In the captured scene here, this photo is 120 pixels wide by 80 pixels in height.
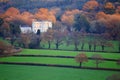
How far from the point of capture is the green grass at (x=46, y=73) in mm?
3623

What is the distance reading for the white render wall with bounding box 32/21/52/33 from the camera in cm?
382

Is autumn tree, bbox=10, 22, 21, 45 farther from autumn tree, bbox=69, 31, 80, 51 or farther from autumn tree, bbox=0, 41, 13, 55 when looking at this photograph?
autumn tree, bbox=69, 31, 80, 51

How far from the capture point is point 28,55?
12.8ft

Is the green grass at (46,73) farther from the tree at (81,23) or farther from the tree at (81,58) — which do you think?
the tree at (81,23)

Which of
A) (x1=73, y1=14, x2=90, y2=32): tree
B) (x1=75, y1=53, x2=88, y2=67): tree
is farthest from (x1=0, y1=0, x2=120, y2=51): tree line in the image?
(x1=75, y1=53, x2=88, y2=67): tree

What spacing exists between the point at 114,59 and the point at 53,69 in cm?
87

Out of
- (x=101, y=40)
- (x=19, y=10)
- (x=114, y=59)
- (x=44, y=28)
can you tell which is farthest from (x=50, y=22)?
(x=114, y=59)

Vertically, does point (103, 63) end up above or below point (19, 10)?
below

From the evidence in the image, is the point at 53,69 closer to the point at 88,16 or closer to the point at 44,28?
the point at 44,28

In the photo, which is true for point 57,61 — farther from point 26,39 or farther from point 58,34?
point 26,39

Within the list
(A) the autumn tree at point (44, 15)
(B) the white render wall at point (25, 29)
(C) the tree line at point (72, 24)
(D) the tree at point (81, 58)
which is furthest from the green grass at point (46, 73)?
(A) the autumn tree at point (44, 15)

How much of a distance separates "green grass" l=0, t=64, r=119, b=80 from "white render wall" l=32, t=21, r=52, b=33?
55 centimetres

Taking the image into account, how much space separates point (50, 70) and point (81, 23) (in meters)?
0.80

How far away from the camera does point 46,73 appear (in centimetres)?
378
